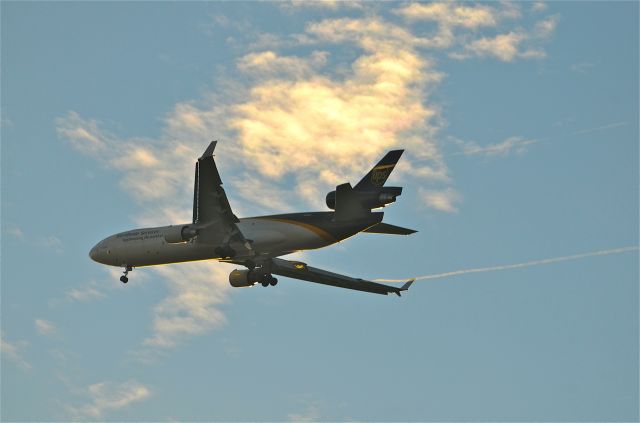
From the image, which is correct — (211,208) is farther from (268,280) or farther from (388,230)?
(388,230)

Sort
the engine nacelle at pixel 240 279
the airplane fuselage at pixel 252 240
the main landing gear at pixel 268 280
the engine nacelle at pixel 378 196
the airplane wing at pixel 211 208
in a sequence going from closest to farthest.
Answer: the engine nacelle at pixel 378 196 → the airplane wing at pixel 211 208 → the airplane fuselage at pixel 252 240 → the main landing gear at pixel 268 280 → the engine nacelle at pixel 240 279

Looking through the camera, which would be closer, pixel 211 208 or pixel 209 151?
pixel 209 151

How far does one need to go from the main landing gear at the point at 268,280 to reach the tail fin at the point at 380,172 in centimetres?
1066

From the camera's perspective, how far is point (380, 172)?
186ft

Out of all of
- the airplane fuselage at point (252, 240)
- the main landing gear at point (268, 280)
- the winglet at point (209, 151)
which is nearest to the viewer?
the winglet at point (209, 151)

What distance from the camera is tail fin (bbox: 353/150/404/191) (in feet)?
185

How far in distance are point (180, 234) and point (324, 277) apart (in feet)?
38.2

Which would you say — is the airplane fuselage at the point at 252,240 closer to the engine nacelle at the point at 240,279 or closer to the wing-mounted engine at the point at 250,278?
the wing-mounted engine at the point at 250,278

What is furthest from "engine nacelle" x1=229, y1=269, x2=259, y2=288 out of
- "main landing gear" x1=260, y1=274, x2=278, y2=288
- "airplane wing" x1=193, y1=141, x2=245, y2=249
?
"airplane wing" x1=193, y1=141, x2=245, y2=249

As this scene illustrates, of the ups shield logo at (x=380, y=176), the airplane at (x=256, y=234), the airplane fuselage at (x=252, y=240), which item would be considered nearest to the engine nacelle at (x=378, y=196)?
the airplane at (x=256, y=234)

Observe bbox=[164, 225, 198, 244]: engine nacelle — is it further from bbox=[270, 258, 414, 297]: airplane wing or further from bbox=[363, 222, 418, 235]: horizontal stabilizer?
bbox=[363, 222, 418, 235]: horizontal stabilizer

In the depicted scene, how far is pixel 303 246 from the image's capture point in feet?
195

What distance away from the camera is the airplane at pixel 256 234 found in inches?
2242

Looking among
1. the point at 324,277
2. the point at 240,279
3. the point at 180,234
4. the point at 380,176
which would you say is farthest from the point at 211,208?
the point at 324,277
